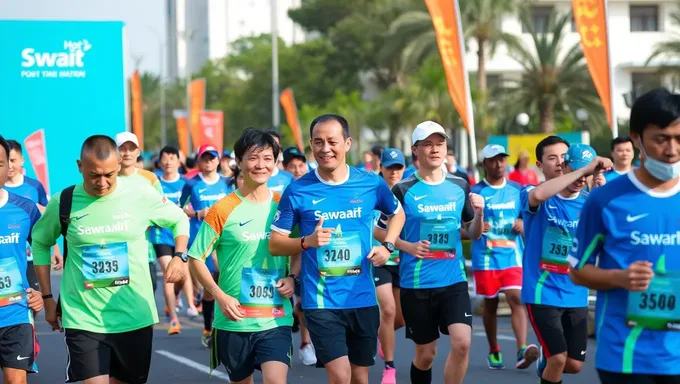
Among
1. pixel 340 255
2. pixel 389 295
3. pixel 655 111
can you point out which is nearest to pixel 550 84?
pixel 389 295

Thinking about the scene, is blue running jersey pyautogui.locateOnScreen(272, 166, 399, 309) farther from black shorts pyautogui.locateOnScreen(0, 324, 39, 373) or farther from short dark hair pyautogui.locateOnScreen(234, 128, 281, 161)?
black shorts pyautogui.locateOnScreen(0, 324, 39, 373)

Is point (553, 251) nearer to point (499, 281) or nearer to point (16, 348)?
point (499, 281)

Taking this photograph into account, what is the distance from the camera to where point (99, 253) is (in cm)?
684

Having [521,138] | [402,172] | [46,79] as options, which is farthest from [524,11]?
[402,172]

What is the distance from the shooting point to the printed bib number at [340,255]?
7035mm

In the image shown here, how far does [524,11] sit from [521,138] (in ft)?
50.9

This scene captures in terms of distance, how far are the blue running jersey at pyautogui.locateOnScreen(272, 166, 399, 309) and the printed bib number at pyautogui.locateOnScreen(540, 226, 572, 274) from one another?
5.56ft

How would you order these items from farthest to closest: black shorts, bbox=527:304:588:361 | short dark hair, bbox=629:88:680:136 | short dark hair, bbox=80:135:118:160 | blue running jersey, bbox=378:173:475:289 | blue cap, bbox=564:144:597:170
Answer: blue running jersey, bbox=378:173:475:289, black shorts, bbox=527:304:588:361, blue cap, bbox=564:144:597:170, short dark hair, bbox=80:135:118:160, short dark hair, bbox=629:88:680:136

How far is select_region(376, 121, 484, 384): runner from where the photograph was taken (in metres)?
8.48

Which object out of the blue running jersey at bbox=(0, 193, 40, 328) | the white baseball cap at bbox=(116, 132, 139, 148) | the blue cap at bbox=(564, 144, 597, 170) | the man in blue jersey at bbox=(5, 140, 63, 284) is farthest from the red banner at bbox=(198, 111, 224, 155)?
the blue running jersey at bbox=(0, 193, 40, 328)

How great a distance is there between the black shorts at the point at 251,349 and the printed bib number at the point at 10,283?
4.61ft

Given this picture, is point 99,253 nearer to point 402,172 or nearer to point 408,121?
point 402,172

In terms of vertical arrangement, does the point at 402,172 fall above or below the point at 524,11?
below

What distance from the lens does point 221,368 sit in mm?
11062
